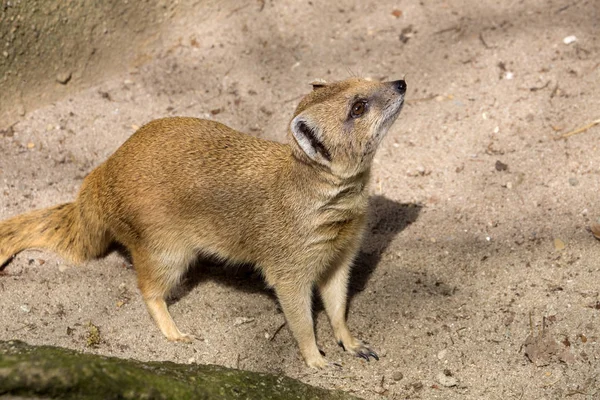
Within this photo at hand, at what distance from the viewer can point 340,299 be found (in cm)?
381

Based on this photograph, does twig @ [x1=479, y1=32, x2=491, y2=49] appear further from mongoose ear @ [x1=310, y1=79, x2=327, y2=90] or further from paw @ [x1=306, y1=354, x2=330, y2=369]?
paw @ [x1=306, y1=354, x2=330, y2=369]

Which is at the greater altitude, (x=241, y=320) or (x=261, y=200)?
(x=261, y=200)

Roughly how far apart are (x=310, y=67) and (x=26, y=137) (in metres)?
2.03

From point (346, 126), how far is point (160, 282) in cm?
130

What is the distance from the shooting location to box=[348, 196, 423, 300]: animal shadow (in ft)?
13.7

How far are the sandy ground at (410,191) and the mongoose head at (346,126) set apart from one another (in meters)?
1.00

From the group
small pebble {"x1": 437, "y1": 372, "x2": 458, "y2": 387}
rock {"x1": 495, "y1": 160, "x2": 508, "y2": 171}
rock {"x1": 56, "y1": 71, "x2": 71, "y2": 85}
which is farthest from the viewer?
rock {"x1": 56, "y1": 71, "x2": 71, "y2": 85}

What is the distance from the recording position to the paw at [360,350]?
12.2 feet

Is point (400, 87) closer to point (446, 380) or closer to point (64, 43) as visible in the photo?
point (446, 380)

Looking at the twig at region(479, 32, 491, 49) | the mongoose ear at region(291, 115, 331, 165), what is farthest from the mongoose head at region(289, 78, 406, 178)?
the twig at region(479, 32, 491, 49)

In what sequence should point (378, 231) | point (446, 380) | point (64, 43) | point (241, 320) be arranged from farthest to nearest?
point (64, 43) < point (378, 231) < point (241, 320) < point (446, 380)

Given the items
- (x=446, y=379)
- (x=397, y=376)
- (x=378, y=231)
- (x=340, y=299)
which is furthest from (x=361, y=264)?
(x=446, y=379)

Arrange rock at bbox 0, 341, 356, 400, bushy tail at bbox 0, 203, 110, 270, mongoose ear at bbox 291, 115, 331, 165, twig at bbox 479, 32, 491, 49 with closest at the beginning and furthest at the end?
rock at bbox 0, 341, 356, 400, mongoose ear at bbox 291, 115, 331, 165, bushy tail at bbox 0, 203, 110, 270, twig at bbox 479, 32, 491, 49

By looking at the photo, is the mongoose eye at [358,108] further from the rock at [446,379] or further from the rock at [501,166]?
the rock at [501,166]
